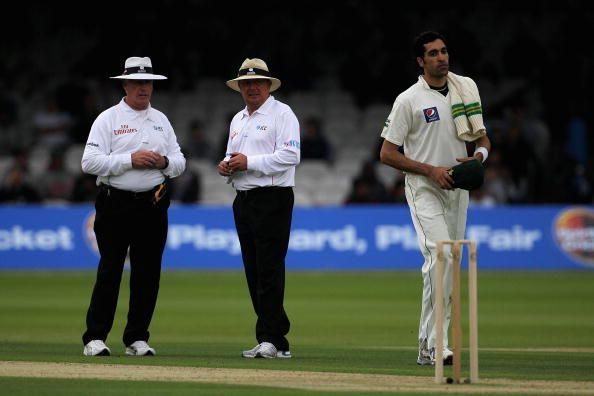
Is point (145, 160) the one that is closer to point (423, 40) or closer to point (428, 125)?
point (428, 125)

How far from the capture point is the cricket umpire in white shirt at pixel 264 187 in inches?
417

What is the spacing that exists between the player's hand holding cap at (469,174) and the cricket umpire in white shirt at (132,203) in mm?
2333

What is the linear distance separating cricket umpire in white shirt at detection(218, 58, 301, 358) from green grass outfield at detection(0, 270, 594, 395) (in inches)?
17.5

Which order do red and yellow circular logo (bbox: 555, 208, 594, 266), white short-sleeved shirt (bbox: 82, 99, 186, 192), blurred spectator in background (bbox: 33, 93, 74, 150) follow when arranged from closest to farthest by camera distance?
white short-sleeved shirt (bbox: 82, 99, 186, 192) < red and yellow circular logo (bbox: 555, 208, 594, 266) < blurred spectator in background (bbox: 33, 93, 74, 150)

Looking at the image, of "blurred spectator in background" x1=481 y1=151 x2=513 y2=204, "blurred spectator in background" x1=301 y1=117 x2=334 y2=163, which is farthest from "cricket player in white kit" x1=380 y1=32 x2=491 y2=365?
"blurred spectator in background" x1=301 y1=117 x2=334 y2=163

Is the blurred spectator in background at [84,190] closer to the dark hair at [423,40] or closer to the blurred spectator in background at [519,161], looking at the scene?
the blurred spectator in background at [519,161]

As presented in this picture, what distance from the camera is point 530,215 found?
24.1 m

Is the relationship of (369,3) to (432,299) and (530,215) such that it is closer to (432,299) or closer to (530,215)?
(530,215)

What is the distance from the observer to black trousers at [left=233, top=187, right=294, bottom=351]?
1063 centimetres

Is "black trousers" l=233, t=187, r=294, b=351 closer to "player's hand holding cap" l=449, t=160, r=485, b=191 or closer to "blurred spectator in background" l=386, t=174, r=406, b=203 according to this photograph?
"player's hand holding cap" l=449, t=160, r=485, b=191

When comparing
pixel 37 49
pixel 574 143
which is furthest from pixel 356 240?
pixel 37 49

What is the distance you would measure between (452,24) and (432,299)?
1989 centimetres

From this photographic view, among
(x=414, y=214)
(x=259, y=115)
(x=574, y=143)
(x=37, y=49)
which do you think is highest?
Result: (x=37, y=49)

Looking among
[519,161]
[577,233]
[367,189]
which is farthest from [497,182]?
[367,189]
